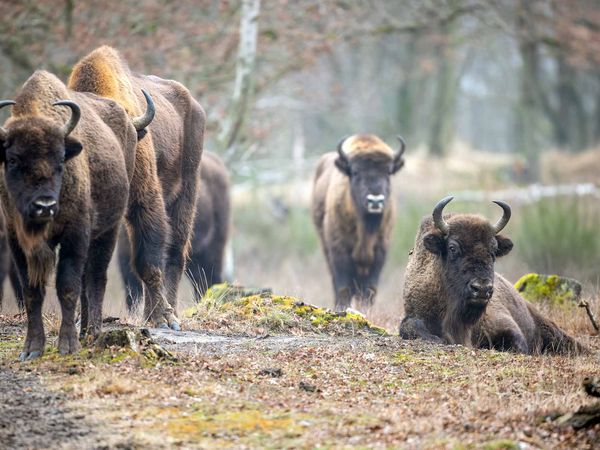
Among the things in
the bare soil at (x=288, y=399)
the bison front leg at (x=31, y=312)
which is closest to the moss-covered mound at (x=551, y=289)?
the bare soil at (x=288, y=399)

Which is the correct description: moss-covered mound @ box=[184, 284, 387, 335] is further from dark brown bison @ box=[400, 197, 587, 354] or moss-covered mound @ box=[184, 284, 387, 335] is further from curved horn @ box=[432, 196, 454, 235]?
curved horn @ box=[432, 196, 454, 235]

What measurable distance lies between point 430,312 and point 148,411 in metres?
4.69

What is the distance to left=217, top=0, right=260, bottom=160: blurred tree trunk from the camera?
1900 cm

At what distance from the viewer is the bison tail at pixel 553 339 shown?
11.0 meters

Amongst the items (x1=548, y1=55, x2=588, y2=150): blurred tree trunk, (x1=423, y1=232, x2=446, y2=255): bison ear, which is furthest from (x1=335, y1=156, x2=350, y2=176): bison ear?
(x1=548, y1=55, x2=588, y2=150): blurred tree trunk

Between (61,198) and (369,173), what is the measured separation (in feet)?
28.0

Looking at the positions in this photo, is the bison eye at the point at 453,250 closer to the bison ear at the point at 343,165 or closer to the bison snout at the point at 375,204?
the bison snout at the point at 375,204

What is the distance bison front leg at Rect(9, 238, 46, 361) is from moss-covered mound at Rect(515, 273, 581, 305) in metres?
6.82

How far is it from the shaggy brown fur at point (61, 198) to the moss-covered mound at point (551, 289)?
6.02 metres

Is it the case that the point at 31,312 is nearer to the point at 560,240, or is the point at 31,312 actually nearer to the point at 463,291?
the point at 463,291

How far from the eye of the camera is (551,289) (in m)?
13.0

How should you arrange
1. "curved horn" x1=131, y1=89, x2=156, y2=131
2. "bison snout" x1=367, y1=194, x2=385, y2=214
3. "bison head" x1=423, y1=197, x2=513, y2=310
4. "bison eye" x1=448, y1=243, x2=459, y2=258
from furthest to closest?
"bison snout" x1=367, y1=194, x2=385, y2=214
"bison eye" x1=448, y1=243, x2=459, y2=258
"bison head" x1=423, y1=197, x2=513, y2=310
"curved horn" x1=131, y1=89, x2=156, y2=131

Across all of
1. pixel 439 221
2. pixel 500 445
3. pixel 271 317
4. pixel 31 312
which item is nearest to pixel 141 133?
pixel 271 317

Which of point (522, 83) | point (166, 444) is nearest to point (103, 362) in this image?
point (166, 444)
